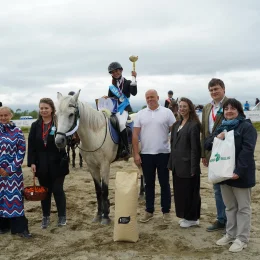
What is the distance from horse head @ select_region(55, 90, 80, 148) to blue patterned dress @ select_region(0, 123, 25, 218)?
1.85 feet

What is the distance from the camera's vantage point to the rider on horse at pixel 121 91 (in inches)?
205

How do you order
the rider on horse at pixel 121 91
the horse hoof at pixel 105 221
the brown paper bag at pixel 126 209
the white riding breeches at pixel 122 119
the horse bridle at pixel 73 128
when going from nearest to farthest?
the brown paper bag at pixel 126 209
the horse bridle at pixel 73 128
the horse hoof at pixel 105 221
the white riding breeches at pixel 122 119
the rider on horse at pixel 121 91

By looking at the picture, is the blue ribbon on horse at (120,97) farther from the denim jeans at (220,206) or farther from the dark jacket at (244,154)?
the dark jacket at (244,154)

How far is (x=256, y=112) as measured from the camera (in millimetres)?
20438

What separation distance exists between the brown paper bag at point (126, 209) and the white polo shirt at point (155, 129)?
669 mm

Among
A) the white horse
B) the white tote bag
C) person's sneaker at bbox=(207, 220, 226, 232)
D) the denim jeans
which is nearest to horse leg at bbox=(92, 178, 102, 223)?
the white horse

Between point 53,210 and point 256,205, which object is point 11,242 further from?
point 256,205

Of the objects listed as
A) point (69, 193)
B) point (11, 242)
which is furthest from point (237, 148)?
point (69, 193)

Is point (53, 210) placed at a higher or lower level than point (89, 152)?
lower

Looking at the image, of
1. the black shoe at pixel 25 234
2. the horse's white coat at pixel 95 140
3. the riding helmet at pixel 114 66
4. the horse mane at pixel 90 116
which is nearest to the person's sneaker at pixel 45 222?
the black shoe at pixel 25 234

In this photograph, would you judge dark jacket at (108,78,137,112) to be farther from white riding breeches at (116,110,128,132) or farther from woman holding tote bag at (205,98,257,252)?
woman holding tote bag at (205,98,257,252)

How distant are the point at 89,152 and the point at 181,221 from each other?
5.37 feet

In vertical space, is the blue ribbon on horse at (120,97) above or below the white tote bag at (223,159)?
above

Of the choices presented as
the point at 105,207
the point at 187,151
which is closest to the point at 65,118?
the point at 105,207
